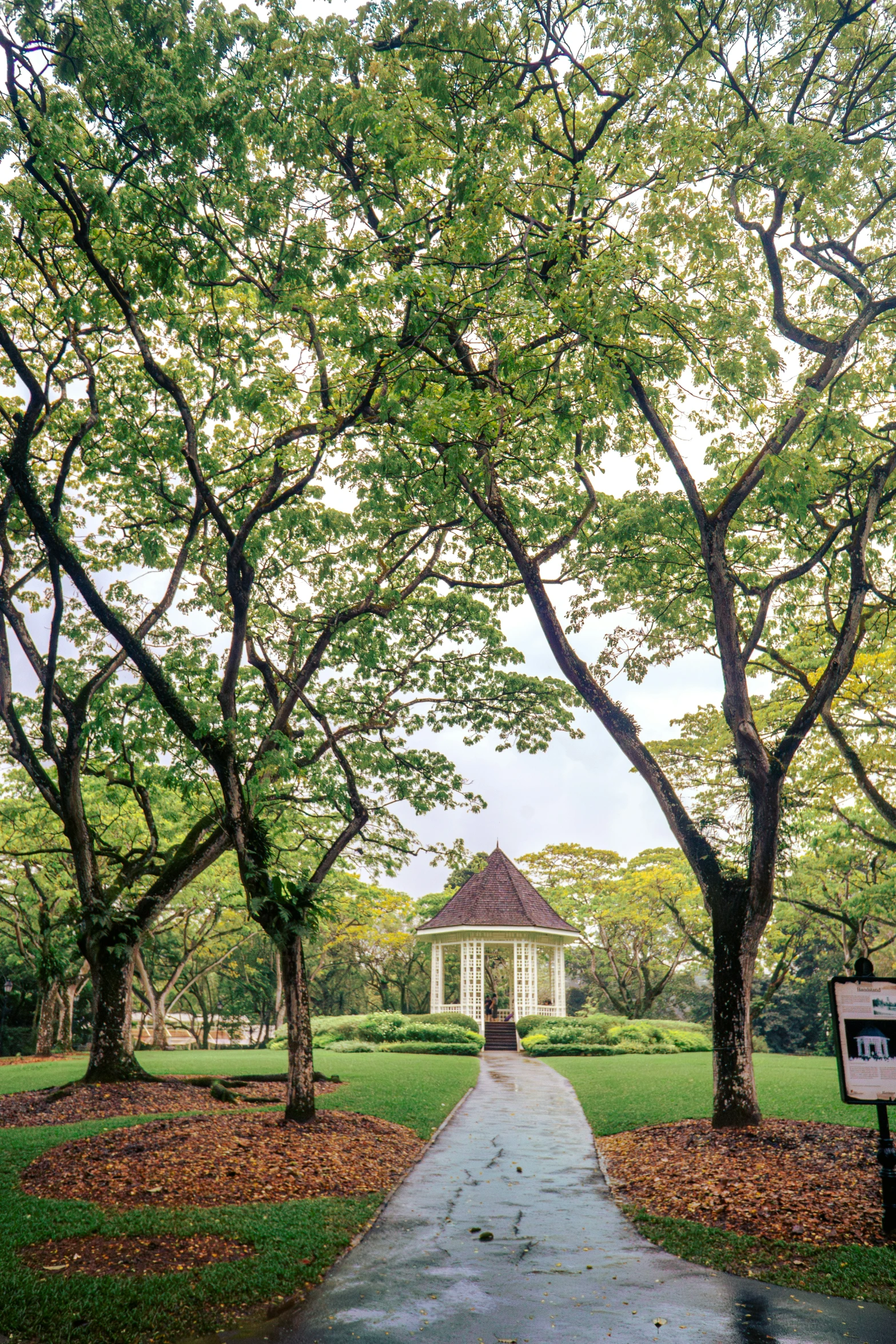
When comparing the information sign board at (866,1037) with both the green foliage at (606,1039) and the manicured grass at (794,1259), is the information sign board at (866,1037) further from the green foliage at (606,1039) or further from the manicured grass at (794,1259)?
the green foliage at (606,1039)

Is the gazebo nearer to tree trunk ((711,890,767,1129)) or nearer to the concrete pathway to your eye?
tree trunk ((711,890,767,1129))

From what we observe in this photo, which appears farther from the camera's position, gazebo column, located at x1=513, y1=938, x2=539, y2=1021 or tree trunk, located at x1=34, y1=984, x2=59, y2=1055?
gazebo column, located at x1=513, y1=938, x2=539, y2=1021

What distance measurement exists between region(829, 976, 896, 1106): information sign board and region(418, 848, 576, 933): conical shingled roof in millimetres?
23634

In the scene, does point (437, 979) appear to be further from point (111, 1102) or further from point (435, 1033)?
point (111, 1102)

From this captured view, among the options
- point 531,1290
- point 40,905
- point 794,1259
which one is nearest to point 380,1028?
point 40,905

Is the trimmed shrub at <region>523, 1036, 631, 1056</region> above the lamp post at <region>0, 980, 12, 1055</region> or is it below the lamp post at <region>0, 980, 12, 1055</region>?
below

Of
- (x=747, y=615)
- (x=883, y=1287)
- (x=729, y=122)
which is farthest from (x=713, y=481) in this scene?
(x=883, y=1287)

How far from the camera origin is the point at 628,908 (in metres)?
31.8

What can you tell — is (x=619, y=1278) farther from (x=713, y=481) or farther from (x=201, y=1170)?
(x=713, y=481)

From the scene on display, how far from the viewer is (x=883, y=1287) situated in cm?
495

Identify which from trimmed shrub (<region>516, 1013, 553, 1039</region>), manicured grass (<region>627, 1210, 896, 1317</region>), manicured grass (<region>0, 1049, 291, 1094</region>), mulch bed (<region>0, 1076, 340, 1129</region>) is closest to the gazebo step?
trimmed shrub (<region>516, 1013, 553, 1039</region>)

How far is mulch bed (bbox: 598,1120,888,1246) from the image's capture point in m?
6.13

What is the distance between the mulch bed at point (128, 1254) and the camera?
16.6 ft

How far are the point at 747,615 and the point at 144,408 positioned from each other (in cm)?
938
